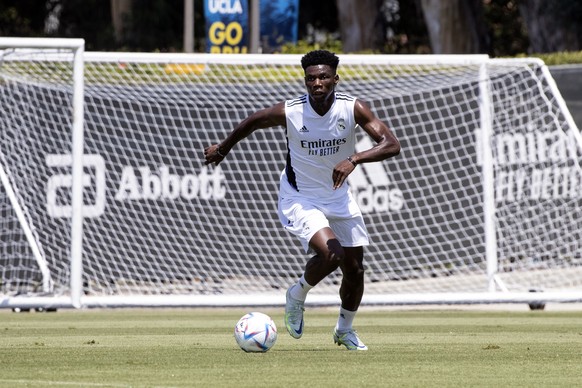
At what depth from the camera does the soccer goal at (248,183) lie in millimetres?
17250

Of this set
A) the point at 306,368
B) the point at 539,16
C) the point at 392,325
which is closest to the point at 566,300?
the point at 392,325

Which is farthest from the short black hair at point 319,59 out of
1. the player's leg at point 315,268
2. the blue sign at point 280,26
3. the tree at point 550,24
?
the tree at point 550,24

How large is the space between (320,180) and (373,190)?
770 centimetres

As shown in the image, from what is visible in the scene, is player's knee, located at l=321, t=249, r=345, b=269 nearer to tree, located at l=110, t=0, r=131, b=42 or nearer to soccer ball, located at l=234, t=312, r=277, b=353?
soccer ball, located at l=234, t=312, r=277, b=353

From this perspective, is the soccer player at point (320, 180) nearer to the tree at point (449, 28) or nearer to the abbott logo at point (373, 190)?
the abbott logo at point (373, 190)

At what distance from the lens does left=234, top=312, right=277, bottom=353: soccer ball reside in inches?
383

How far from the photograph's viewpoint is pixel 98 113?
58.8 ft

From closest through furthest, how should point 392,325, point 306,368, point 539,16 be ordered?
1. point 306,368
2. point 392,325
3. point 539,16

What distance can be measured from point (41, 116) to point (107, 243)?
1.84 m

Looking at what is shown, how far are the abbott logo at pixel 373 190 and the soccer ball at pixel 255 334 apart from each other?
820cm

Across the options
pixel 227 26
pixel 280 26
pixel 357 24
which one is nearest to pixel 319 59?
pixel 227 26

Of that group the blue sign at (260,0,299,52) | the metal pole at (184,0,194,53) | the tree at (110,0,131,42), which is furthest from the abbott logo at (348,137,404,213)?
the tree at (110,0,131,42)

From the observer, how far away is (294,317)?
10.4m

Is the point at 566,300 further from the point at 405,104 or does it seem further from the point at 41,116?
the point at 41,116
